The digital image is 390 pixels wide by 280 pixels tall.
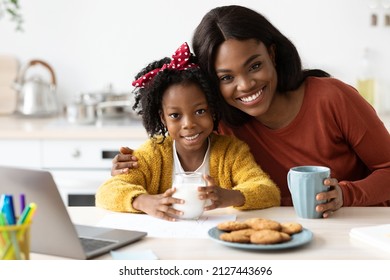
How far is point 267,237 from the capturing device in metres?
1.19

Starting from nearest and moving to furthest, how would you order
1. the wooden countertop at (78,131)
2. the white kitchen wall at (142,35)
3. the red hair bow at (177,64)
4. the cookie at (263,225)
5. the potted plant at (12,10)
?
the cookie at (263,225) < the red hair bow at (177,64) < the wooden countertop at (78,131) < the white kitchen wall at (142,35) < the potted plant at (12,10)

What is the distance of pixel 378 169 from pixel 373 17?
64.4 inches

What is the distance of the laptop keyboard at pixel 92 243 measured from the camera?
47.3 inches

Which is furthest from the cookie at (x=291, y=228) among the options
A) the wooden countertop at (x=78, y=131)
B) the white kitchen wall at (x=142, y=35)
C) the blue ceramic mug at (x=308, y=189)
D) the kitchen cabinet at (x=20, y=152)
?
the white kitchen wall at (x=142, y=35)

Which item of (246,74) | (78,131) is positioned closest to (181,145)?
(246,74)

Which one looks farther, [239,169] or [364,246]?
[239,169]

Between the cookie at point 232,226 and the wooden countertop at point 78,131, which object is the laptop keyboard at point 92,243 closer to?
the cookie at point 232,226

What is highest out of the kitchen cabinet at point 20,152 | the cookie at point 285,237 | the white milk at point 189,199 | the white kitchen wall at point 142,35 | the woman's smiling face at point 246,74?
the white kitchen wall at point 142,35

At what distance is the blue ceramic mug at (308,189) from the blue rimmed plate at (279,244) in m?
0.14

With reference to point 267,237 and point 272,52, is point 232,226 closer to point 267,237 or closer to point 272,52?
point 267,237

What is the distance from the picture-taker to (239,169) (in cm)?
167
